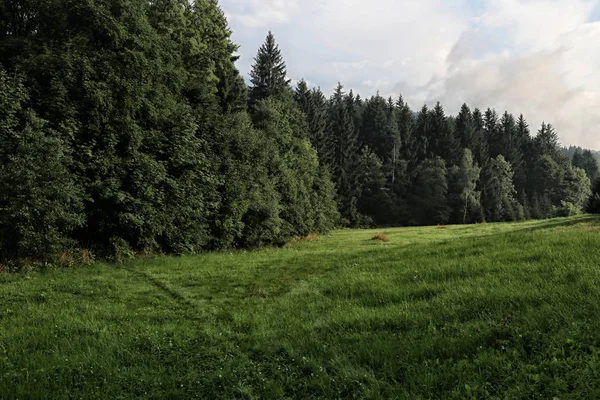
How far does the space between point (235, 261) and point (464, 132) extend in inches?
3531

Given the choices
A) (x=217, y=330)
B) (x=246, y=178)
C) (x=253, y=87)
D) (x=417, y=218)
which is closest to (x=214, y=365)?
(x=217, y=330)

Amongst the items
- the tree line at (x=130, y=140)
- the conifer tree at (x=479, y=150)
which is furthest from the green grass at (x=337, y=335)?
the conifer tree at (x=479, y=150)

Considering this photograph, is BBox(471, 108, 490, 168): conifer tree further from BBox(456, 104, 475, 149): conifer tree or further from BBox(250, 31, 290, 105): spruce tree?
BBox(250, 31, 290, 105): spruce tree

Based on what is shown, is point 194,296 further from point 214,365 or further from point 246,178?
point 246,178

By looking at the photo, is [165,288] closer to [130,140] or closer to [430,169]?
[130,140]

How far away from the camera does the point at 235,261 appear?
19.5m

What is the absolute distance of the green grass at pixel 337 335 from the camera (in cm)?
545

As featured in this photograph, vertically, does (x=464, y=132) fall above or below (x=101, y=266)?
above

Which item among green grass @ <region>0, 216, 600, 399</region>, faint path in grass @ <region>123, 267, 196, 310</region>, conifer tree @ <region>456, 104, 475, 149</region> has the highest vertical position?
conifer tree @ <region>456, 104, 475, 149</region>

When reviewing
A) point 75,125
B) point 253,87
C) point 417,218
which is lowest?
point 417,218

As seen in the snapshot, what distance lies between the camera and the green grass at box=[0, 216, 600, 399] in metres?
5.45

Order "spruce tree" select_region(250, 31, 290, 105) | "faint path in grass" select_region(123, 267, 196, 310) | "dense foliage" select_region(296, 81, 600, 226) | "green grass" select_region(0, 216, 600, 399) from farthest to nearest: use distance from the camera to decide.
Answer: "dense foliage" select_region(296, 81, 600, 226) < "spruce tree" select_region(250, 31, 290, 105) < "faint path in grass" select_region(123, 267, 196, 310) < "green grass" select_region(0, 216, 600, 399)

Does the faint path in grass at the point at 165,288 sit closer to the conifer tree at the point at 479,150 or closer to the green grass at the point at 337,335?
the green grass at the point at 337,335

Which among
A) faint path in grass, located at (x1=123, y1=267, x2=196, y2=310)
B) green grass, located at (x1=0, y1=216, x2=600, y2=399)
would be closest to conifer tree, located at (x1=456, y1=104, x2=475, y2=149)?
green grass, located at (x1=0, y1=216, x2=600, y2=399)
